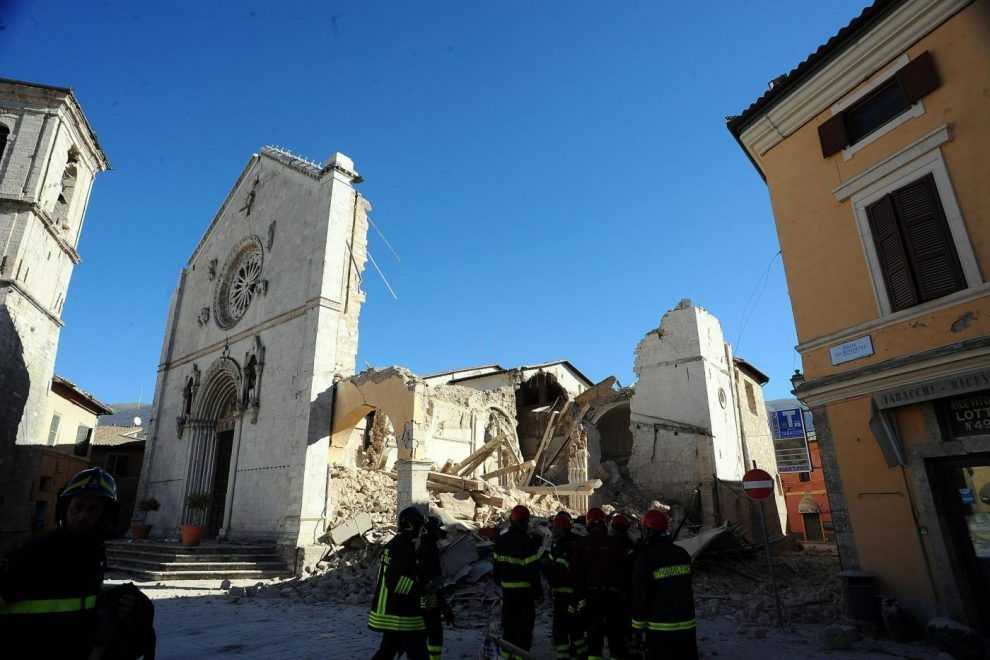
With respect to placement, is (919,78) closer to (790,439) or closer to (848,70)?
(848,70)

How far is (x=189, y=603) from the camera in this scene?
372 inches

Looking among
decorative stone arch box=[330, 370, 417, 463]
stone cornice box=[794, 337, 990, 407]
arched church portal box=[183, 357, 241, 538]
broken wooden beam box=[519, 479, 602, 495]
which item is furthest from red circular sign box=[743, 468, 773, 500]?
arched church portal box=[183, 357, 241, 538]

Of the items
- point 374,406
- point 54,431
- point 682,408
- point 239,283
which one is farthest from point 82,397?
point 682,408

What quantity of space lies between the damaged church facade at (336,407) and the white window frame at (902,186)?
28.1ft

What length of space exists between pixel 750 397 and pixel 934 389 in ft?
57.9

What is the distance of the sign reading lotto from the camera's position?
15867 mm

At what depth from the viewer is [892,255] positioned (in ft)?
23.6

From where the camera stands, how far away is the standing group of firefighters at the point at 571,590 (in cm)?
429

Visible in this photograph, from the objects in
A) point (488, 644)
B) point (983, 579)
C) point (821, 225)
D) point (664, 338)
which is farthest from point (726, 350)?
point (488, 644)

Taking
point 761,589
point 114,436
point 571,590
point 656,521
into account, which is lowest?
point 761,589

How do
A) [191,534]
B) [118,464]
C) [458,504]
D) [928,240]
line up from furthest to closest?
[118,464] < [191,534] < [458,504] < [928,240]

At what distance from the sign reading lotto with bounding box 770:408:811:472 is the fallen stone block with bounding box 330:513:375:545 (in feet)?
36.9

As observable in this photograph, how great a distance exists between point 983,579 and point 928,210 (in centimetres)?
434

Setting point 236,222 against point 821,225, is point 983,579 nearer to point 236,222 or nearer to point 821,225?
point 821,225
